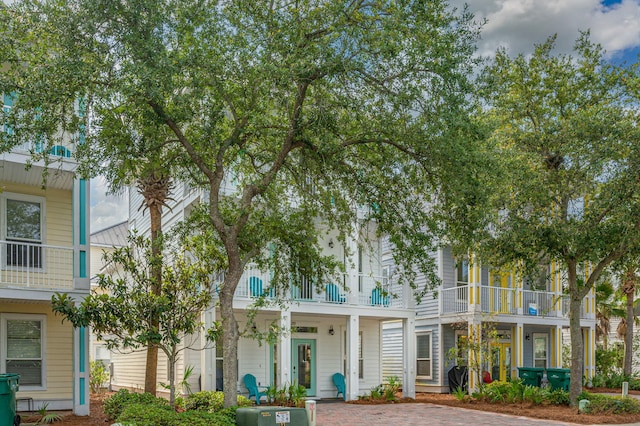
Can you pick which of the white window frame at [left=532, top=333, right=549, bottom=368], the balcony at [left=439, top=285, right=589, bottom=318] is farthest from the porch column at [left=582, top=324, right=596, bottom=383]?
the balcony at [left=439, top=285, right=589, bottom=318]

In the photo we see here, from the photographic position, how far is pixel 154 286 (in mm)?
15984

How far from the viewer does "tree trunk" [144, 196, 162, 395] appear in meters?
15.0

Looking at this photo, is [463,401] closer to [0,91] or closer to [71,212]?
[71,212]

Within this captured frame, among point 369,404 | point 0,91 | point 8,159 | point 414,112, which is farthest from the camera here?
point 369,404

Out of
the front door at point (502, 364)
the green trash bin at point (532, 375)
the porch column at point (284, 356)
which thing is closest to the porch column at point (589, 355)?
the front door at point (502, 364)

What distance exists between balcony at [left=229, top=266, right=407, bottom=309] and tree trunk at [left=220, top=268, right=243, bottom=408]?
632cm

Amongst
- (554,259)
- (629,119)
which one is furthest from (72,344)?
(629,119)

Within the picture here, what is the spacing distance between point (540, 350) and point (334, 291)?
Result: 41.3 feet

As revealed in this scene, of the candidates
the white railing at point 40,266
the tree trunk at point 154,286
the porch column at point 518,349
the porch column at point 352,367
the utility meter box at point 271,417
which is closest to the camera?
the utility meter box at point 271,417

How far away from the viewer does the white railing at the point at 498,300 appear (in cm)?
2595

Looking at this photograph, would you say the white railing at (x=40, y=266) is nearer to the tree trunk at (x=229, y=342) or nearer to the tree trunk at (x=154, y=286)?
the tree trunk at (x=154, y=286)

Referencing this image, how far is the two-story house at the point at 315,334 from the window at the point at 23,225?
455 cm

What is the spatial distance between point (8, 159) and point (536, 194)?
13273 mm

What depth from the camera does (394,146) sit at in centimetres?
1352
